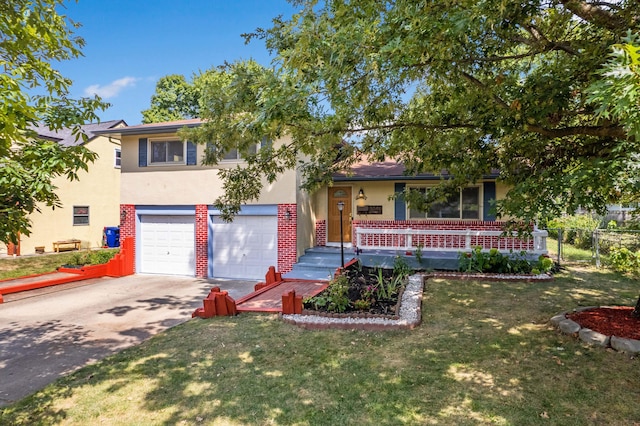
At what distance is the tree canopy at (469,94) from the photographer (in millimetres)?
4184

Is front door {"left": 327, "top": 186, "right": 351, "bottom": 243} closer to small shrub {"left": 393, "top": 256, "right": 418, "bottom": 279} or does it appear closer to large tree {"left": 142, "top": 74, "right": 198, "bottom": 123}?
small shrub {"left": 393, "top": 256, "right": 418, "bottom": 279}

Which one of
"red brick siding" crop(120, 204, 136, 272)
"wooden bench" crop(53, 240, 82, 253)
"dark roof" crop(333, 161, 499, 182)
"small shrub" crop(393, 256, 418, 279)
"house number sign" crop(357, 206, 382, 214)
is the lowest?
"small shrub" crop(393, 256, 418, 279)

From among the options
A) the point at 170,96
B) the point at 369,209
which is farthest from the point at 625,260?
the point at 170,96

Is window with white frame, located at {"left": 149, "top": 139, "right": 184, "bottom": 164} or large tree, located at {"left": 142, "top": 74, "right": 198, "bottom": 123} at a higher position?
large tree, located at {"left": 142, "top": 74, "right": 198, "bottom": 123}

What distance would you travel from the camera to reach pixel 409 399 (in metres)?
4.18

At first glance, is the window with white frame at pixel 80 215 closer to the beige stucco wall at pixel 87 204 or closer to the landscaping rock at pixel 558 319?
the beige stucco wall at pixel 87 204

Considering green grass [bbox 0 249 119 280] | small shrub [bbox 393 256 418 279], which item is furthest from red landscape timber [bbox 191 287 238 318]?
green grass [bbox 0 249 119 280]

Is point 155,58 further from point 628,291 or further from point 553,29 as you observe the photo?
point 628,291

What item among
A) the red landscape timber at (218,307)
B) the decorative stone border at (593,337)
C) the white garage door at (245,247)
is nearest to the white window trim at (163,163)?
the white garage door at (245,247)

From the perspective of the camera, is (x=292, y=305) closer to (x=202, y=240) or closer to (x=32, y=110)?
(x=32, y=110)

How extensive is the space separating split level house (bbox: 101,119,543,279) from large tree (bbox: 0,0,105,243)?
800 centimetres

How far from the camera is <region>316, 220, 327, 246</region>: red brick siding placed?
14234 mm

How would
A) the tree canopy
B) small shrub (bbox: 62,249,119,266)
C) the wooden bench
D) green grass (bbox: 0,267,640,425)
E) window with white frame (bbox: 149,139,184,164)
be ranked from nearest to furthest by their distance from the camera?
green grass (bbox: 0,267,640,425) → the tree canopy → window with white frame (bbox: 149,139,184,164) → small shrub (bbox: 62,249,119,266) → the wooden bench

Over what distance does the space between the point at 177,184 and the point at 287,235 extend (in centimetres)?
452
